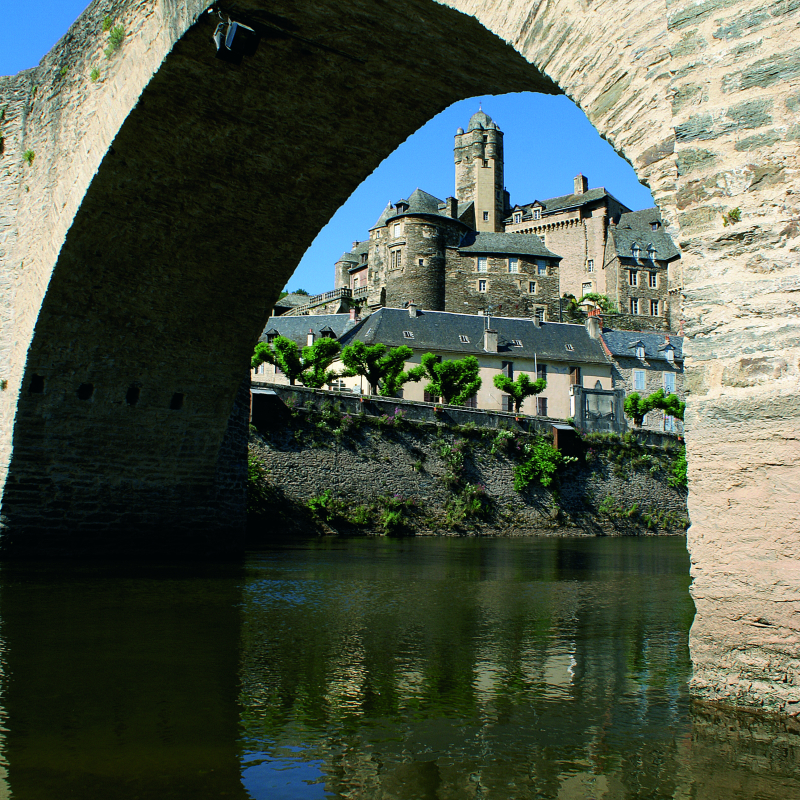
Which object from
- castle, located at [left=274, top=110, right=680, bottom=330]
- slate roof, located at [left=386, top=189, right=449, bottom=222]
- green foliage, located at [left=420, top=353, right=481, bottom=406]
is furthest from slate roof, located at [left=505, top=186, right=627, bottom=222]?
green foliage, located at [left=420, top=353, right=481, bottom=406]

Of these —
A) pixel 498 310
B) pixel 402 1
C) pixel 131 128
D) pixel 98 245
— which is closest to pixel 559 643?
pixel 402 1

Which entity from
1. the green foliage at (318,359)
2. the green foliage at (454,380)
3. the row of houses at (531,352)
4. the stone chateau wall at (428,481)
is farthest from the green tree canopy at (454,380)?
the row of houses at (531,352)

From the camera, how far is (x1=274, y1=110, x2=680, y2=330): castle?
5181 centimetres

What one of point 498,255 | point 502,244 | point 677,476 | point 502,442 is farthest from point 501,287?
point 502,442

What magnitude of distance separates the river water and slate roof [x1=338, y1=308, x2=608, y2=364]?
2871 cm

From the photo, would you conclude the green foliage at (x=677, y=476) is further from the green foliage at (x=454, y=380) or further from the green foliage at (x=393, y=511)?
the green foliage at (x=393, y=511)

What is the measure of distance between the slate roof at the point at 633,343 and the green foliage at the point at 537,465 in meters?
15.0

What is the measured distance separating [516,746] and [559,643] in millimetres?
2221

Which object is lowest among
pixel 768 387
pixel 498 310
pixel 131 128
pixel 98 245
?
pixel 768 387

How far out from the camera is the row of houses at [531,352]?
3541 cm

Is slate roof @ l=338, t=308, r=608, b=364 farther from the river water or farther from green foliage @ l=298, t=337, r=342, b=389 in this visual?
the river water

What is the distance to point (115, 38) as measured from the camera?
24.1 feet

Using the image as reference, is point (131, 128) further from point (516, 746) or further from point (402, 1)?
point (516, 746)

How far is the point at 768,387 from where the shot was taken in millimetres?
3008
